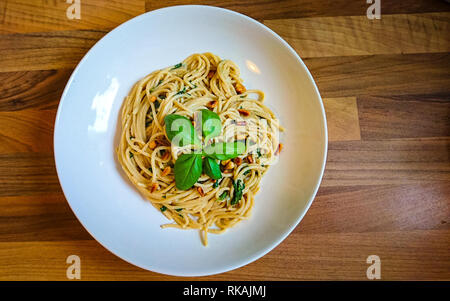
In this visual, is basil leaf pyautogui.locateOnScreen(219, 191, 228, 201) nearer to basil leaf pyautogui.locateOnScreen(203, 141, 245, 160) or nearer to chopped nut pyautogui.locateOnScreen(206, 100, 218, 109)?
basil leaf pyautogui.locateOnScreen(203, 141, 245, 160)

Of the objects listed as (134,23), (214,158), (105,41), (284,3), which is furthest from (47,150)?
(284,3)

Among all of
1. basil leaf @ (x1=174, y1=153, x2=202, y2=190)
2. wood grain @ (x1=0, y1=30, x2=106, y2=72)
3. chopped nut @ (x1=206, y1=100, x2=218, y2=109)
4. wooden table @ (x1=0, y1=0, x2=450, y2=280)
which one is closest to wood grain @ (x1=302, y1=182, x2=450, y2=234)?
wooden table @ (x1=0, y1=0, x2=450, y2=280)

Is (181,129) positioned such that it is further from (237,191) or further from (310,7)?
(310,7)

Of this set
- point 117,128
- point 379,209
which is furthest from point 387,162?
point 117,128

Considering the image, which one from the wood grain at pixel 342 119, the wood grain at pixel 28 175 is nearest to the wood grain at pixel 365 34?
the wood grain at pixel 342 119
